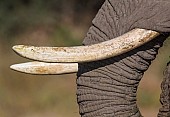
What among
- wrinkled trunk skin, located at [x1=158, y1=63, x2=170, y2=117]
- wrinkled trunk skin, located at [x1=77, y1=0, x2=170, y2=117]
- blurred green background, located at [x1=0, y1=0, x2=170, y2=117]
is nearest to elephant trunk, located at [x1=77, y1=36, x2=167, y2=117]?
wrinkled trunk skin, located at [x1=77, y1=0, x2=170, y2=117]

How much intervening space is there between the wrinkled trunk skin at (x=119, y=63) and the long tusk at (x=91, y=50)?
46 mm

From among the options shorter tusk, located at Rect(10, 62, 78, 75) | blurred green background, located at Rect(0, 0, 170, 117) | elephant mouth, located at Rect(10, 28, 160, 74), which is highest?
blurred green background, located at Rect(0, 0, 170, 117)

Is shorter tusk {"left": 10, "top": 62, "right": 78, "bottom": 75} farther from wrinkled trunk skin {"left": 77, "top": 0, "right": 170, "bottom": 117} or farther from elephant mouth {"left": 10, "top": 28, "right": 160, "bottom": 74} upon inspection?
elephant mouth {"left": 10, "top": 28, "right": 160, "bottom": 74}

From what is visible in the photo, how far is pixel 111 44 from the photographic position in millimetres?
2688

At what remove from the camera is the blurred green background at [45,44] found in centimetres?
705

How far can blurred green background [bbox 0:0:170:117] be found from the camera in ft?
23.1

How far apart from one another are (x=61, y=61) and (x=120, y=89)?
0.26 meters

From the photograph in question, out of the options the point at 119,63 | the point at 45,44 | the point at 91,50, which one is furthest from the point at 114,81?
the point at 45,44

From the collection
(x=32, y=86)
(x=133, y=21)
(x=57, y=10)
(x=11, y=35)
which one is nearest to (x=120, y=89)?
(x=133, y=21)

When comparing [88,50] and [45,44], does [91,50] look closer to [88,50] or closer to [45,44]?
[88,50]

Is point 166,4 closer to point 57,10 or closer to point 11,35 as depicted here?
point 11,35

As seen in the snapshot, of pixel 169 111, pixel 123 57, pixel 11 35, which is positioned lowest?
pixel 169 111

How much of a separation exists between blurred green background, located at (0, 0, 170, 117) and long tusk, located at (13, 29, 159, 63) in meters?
3.39

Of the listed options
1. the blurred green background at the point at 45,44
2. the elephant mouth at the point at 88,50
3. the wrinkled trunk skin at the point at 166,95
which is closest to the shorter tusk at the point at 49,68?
the elephant mouth at the point at 88,50
